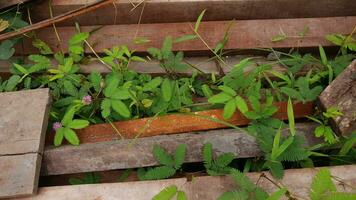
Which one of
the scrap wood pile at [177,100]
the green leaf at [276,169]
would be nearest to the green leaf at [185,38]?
the scrap wood pile at [177,100]

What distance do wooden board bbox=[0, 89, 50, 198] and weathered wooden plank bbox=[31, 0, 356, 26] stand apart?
623 millimetres

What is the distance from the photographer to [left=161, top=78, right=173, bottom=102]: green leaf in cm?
212

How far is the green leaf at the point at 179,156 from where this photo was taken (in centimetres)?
194

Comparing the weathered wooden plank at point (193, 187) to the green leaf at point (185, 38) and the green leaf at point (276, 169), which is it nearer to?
the green leaf at point (276, 169)

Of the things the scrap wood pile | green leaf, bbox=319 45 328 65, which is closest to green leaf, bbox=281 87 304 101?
the scrap wood pile

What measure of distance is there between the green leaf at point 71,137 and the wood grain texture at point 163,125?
0.08 metres

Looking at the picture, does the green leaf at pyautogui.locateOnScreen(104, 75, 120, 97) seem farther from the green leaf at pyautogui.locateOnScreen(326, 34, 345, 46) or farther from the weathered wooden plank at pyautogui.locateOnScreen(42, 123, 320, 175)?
the green leaf at pyautogui.locateOnScreen(326, 34, 345, 46)

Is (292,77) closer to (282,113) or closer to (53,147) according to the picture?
(282,113)

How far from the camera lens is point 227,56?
98.3 inches

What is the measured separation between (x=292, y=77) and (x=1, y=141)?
1702mm

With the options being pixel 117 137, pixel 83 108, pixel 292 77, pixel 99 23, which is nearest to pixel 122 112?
pixel 117 137

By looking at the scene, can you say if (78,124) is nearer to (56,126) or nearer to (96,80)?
(56,126)

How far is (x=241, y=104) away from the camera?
1.96 metres

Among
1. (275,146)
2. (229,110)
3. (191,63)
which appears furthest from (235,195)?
(191,63)
